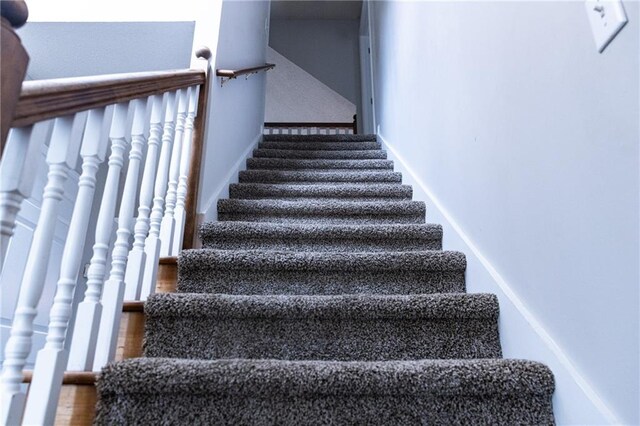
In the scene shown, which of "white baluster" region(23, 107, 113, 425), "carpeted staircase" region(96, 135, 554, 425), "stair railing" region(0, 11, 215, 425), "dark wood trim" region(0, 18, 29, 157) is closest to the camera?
"dark wood trim" region(0, 18, 29, 157)

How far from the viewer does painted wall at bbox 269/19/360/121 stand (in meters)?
5.65

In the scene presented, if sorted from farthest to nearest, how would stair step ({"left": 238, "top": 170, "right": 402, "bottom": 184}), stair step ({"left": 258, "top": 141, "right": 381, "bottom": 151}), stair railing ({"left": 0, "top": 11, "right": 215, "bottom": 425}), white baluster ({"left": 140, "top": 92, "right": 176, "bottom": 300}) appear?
stair step ({"left": 258, "top": 141, "right": 381, "bottom": 151}), stair step ({"left": 238, "top": 170, "right": 402, "bottom": 184}), white baluster ({"left": 140, "top": 92, "right": 176, "bottom": 300}), stair railing ({"left": 0, "top": 11, "right": 215, "bottom": 425})

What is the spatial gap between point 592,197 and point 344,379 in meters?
0.61

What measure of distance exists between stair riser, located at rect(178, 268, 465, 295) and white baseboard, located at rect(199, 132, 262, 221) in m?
0.41

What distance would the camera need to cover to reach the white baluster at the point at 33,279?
72 cm

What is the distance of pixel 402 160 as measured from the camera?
2.63 metres

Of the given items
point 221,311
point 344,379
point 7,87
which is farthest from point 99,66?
point 344,379

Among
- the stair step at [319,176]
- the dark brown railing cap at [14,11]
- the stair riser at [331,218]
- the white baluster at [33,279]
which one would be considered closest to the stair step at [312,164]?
the stair step at [319,176]

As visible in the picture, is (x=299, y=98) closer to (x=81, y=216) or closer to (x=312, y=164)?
(x=312, y=164)

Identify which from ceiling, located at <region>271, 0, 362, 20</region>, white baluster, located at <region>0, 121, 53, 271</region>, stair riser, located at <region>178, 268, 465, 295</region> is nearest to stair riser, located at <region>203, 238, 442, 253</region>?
stair riser, located at <region>178, 268, 465, 295</region>

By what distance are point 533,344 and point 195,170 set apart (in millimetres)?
1284

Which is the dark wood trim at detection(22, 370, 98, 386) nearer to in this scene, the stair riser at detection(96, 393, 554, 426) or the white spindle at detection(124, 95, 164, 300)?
the stair riser at detection(96, 393, 554, 426)

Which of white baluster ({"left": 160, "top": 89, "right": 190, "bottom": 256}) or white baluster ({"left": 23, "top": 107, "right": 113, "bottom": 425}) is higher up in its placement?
white baluster ({"left": 160, "top": 89, "right": 190, "bottom": 256})

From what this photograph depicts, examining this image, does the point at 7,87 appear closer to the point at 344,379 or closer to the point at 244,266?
the point at 344,379
